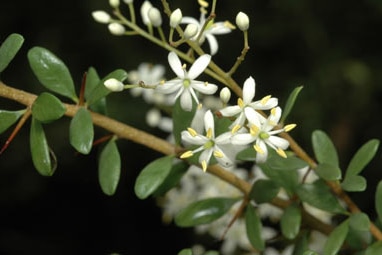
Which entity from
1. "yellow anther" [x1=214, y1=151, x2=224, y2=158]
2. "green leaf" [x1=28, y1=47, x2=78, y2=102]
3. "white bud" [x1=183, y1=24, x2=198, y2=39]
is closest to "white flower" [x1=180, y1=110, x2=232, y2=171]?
"yellow anther" [x1=214, y1=151, x2=224, y2=158]

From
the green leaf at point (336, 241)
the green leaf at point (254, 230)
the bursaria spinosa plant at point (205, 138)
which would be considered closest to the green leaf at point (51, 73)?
the bursaria spinosa plant at point (205, 138)

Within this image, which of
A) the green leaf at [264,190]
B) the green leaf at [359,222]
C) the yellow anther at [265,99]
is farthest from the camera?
the green leaf at [264,190]

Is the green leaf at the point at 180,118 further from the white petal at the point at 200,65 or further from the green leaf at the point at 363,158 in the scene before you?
the green leaf at the point at 363,158

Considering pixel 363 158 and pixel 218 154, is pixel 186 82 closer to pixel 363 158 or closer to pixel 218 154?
pixel 218 154

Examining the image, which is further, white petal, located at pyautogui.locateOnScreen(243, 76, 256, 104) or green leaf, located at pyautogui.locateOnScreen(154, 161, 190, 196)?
green leaf, located at pyautogui.locateOnScreen(154, 161, 190, 196)

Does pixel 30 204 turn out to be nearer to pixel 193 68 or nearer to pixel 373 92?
pixel 373 92

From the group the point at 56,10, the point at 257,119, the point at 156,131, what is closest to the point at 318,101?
the point at 156,131

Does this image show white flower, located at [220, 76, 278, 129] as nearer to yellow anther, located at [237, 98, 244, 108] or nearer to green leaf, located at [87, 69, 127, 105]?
yellow anther, located at [237, 98, 244, 108]
